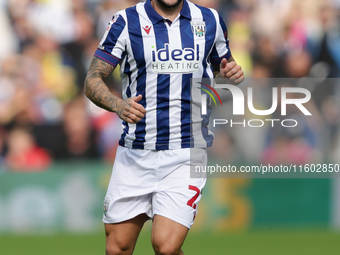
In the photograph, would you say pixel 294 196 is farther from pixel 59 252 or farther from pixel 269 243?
pixel 59 252

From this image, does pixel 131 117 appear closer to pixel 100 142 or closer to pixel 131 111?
pixel 131 111

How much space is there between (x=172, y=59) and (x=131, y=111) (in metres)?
0.63

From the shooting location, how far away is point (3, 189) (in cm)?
721

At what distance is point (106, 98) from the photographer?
3.78 meters

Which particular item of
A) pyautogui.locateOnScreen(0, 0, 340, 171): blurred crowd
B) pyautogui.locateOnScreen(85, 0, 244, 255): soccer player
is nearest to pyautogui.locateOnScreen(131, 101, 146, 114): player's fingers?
pyautogui.locateOnScreen(85, 0, 244, 255): soccer player

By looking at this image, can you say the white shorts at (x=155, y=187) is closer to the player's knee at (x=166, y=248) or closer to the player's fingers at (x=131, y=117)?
the player's knee at (x=166, y=248)

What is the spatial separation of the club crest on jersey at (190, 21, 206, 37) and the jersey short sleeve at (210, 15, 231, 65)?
5.5 inches

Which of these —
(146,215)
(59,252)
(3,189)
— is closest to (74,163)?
(3,189)

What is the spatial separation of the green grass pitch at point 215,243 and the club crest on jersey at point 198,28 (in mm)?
3056

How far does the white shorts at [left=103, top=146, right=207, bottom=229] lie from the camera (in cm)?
393

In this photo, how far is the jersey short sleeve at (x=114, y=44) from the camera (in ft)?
12.9

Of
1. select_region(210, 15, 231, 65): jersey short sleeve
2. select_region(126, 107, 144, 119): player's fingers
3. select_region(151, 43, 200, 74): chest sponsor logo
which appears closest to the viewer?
select_region(126, 107, 144, 119): player's fingers

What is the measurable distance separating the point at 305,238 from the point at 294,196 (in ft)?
1.90

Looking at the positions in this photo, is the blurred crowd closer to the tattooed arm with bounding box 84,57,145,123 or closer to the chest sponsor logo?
the chest sponsor logo
